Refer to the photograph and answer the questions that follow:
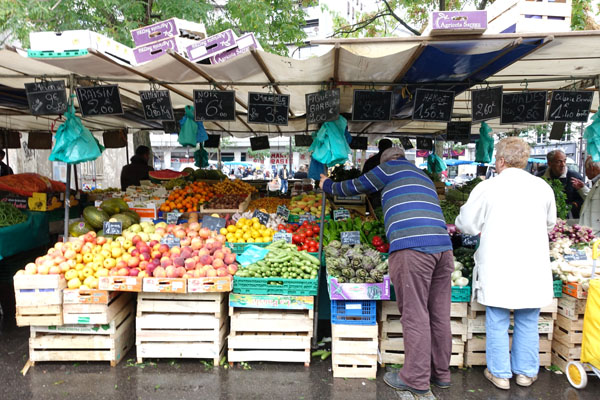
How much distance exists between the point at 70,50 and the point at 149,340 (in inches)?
116

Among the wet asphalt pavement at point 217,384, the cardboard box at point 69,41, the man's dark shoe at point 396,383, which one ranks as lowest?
the wet asphalt pavement at point 217,384

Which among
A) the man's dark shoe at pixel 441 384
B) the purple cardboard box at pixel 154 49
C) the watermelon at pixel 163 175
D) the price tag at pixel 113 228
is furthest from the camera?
the watermelon at pixel 163 175

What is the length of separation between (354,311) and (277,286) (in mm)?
797

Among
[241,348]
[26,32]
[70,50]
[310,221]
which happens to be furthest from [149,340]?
[26,32]

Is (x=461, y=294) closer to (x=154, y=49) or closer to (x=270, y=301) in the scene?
(x=270, y=301)

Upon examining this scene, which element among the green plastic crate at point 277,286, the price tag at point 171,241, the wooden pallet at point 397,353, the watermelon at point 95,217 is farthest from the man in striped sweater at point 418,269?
the watermelon at point 95,217

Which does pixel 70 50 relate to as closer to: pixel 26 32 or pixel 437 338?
pixel 437 338

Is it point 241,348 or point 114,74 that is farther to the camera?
point 114,74

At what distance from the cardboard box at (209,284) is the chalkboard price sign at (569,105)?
4.66 metres

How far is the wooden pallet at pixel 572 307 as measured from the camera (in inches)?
146

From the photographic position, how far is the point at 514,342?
358cm

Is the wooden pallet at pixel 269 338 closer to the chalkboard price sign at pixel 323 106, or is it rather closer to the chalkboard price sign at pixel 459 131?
the chalkboard price sign at pixel 323 106

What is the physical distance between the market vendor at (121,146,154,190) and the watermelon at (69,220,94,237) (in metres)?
3.27

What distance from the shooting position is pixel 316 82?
458cm
